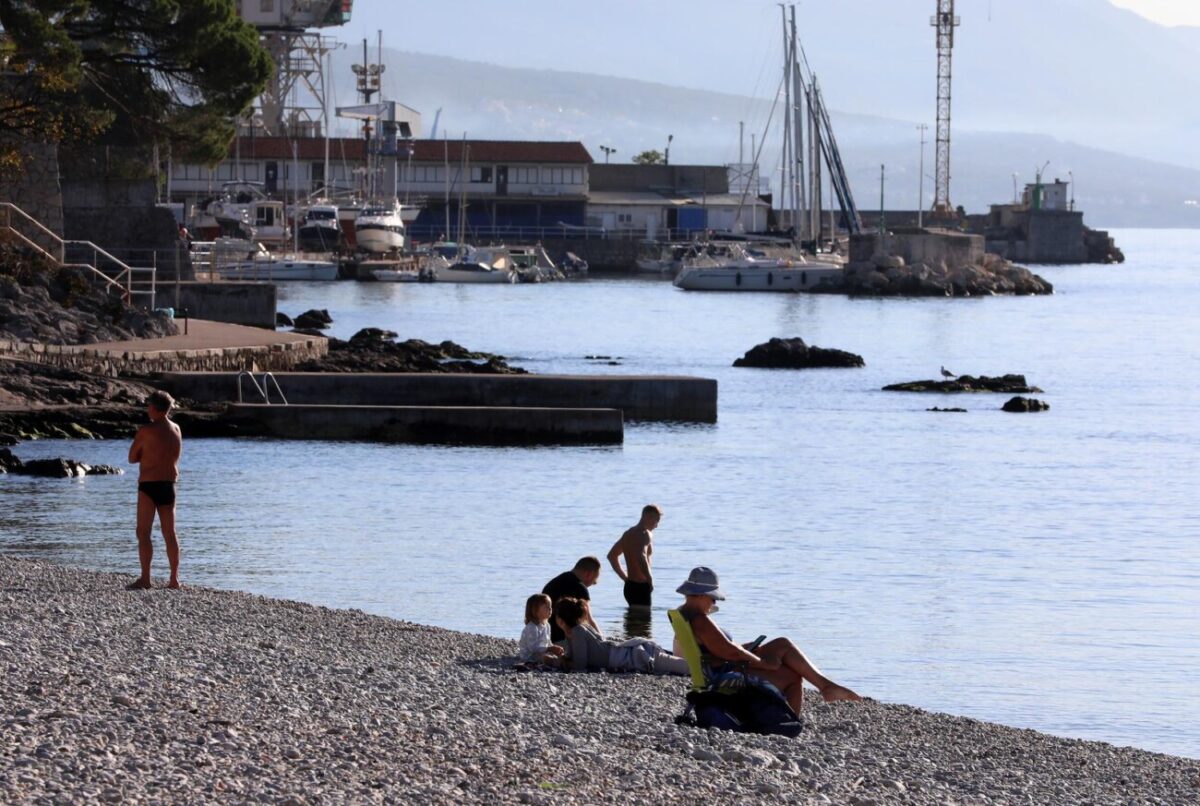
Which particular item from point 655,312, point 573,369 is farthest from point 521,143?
point 573,369

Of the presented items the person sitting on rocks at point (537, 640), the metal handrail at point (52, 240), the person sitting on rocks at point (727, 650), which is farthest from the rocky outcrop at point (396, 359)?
the person sitting on rocks at point (727, 650)

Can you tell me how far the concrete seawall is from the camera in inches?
1193

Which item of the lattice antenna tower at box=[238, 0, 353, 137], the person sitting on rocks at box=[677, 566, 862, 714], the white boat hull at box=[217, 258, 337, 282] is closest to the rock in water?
the person sitting on rocks at box=[677, 566, 862, 714]

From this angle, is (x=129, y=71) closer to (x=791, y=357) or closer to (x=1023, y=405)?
(x=791, y=357)

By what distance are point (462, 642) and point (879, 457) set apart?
18631mm

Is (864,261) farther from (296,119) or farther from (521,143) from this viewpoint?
(296,119)

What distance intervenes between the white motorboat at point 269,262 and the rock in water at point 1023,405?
43.5 metres

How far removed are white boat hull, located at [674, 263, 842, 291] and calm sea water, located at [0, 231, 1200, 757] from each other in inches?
Answer: 2108

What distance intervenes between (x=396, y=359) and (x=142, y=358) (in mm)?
8613

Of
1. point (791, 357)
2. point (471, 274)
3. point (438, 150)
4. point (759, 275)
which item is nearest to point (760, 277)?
point (759, 275)

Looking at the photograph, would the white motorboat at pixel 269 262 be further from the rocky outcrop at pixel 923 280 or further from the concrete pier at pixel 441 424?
the concrete pier at pixel 441 424

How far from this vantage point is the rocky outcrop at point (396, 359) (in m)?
35.8

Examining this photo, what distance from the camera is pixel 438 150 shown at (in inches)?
4577

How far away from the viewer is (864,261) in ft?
334
